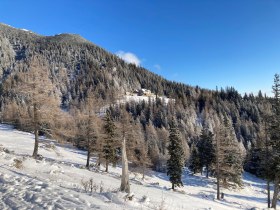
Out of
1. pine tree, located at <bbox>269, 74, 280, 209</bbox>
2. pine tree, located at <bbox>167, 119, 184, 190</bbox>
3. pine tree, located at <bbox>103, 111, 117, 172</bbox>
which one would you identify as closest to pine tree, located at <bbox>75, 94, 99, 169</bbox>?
pine tree, located at <bbox>103, 111, 117, 172</bbox>

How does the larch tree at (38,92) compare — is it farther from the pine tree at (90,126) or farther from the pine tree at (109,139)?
the pine tree at (109,139)

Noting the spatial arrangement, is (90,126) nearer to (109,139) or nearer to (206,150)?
(109,139)

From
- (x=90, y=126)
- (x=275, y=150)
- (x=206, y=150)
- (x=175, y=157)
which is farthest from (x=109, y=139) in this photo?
(x=206, y=150)

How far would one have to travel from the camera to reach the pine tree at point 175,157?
5069 cm

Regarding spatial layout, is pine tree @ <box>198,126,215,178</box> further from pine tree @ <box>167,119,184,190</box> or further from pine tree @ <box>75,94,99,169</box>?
pine tree @ <box>75,94,99,169</box>

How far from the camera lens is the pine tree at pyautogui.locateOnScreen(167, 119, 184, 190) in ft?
166

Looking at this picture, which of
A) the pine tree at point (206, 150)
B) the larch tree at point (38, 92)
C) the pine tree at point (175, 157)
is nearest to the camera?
the larch tree at point (38, 92)

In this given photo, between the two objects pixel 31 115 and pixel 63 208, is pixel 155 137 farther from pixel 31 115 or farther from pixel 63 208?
pixel 63 208

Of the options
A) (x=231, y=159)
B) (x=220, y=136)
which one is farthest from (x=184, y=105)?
(x=220, y=136)

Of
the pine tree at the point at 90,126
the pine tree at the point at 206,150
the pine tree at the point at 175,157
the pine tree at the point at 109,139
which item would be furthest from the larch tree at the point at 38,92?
the pine tree at the point at 206,150

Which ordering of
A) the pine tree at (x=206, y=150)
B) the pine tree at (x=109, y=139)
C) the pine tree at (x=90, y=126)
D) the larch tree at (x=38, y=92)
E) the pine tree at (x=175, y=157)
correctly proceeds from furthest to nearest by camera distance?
the pine tree at (x=206, y=150) → the pine tree at (x=175, y=157) → the pine tree at (x=109, y=139) → the pine tree at (x=90, y=126) → the larch tree at (x=38, y=92)

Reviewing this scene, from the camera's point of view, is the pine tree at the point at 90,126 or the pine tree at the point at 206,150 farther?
the pine tree at the point at 206,150

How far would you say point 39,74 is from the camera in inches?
1190

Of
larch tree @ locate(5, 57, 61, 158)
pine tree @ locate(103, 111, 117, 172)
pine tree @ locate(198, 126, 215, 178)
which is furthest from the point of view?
pine tree @ locate(198, 126, 215, 178)
